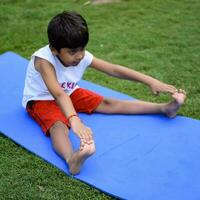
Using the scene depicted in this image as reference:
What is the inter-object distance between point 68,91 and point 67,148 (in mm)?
497

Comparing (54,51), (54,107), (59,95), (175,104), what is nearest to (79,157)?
(59,95)

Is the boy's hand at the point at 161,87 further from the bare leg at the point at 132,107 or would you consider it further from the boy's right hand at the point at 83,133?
the boy's right hand at the point at 83,133

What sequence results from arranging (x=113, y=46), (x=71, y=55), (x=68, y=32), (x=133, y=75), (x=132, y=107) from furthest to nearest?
(x=113, y=46) → (x=132, y=107) → (x=133, y=75) → (x=71, y=55) → (x=68, y=32)

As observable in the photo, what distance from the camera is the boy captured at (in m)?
2.50

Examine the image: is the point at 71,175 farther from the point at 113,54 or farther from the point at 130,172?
the point at 113,54

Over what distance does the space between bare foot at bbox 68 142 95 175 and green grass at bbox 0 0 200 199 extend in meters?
0.07

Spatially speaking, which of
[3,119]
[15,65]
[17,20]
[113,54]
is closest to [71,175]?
[3,119]

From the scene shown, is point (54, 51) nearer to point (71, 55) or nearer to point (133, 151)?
point (71, 55)

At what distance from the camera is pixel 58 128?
Result: 273cm

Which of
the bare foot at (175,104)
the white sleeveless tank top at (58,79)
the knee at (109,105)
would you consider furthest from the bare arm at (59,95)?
the bare foot at (175,104)

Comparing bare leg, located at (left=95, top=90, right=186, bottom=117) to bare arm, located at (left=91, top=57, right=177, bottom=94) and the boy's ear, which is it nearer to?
bare arm, located at (left=91, top=57, right=177, bottom=94)

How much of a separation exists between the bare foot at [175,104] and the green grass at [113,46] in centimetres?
25

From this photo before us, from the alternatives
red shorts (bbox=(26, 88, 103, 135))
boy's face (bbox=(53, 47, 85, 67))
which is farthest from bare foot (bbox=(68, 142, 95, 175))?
boy's face (bbox=(53, 47, 85, 67))

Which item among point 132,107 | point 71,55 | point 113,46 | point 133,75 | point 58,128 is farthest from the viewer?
point 113,46
